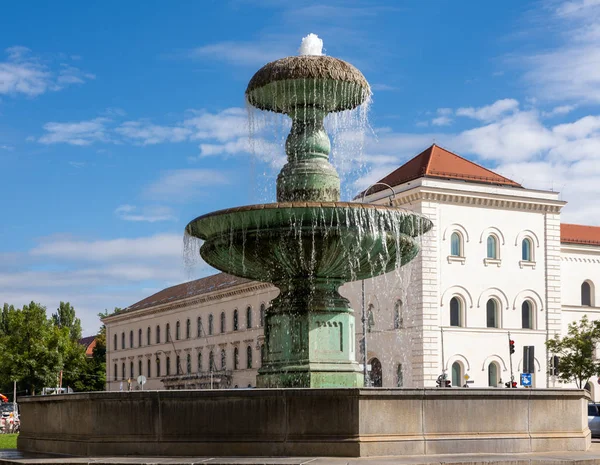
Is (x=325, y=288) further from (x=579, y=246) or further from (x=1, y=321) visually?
(x=1, y=321)

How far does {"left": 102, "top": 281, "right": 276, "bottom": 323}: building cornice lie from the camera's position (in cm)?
7469

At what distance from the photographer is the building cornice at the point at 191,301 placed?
2940 inches

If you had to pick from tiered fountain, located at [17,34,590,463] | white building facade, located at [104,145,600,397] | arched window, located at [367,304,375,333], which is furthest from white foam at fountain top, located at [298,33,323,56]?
arched window, located at [367,304,375,333]

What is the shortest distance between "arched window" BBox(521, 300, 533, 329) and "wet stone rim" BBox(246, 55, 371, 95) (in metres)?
49.3

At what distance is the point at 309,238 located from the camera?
43.8 feet

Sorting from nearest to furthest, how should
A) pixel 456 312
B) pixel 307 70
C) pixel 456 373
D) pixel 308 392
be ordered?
1. pixel 308 392
2. pixel 307 70
3. pixel 456 373
4. pixel 456 312

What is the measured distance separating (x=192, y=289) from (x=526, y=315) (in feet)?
103

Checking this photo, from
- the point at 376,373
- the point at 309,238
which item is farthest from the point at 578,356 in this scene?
the point at 309,238

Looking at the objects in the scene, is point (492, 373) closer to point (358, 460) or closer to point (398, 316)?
point (398, 316)

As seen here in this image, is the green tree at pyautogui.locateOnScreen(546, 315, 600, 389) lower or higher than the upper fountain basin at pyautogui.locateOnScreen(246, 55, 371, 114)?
lower

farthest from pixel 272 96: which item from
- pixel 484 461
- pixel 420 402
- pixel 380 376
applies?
pixel 380 376

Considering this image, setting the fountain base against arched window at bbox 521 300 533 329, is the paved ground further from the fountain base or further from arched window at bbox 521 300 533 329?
arched window at bbox 521 300 533 329

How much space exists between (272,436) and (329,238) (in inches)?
125

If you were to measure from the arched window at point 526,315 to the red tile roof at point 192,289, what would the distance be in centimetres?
2046
